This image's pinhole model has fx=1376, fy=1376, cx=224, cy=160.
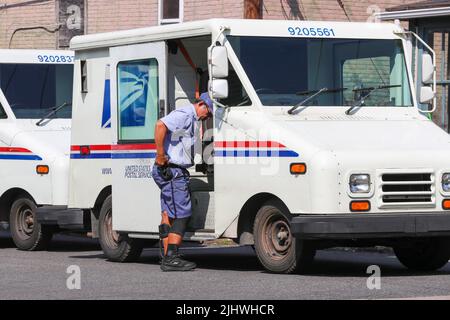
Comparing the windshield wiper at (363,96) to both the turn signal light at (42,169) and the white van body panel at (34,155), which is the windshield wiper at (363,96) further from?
the turn signal light at (42,169)

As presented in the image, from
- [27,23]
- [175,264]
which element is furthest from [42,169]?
[27,23]

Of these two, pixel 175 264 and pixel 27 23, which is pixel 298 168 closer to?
pixel 175 264

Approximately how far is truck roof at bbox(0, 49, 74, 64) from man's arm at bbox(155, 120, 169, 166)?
16.2 ft

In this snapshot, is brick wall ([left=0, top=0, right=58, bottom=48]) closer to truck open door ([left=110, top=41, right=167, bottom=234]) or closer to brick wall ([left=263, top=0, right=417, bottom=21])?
brick wall ([left=263, top=0, right=417, bottom=21])

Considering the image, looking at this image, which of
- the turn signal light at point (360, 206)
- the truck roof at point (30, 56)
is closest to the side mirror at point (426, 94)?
the turn signal light at point (360, 206)

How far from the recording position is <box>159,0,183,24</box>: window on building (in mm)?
25709

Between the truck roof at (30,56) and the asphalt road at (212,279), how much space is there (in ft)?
9.25

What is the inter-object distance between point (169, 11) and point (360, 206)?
46.0 ft

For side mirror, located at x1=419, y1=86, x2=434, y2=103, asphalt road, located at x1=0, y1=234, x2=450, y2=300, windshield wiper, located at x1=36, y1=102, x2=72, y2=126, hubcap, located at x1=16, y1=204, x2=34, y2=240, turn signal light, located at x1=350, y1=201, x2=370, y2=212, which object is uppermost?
side mirror, located at x1=419, y1=86, x2=434, y2=103

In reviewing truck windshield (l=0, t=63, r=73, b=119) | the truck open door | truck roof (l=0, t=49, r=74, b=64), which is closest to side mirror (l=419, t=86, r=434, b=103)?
the truck open door

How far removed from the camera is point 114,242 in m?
15.3

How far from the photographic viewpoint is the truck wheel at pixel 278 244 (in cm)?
1272

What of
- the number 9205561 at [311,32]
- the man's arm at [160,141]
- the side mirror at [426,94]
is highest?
the number 9205561 at [311,32]
